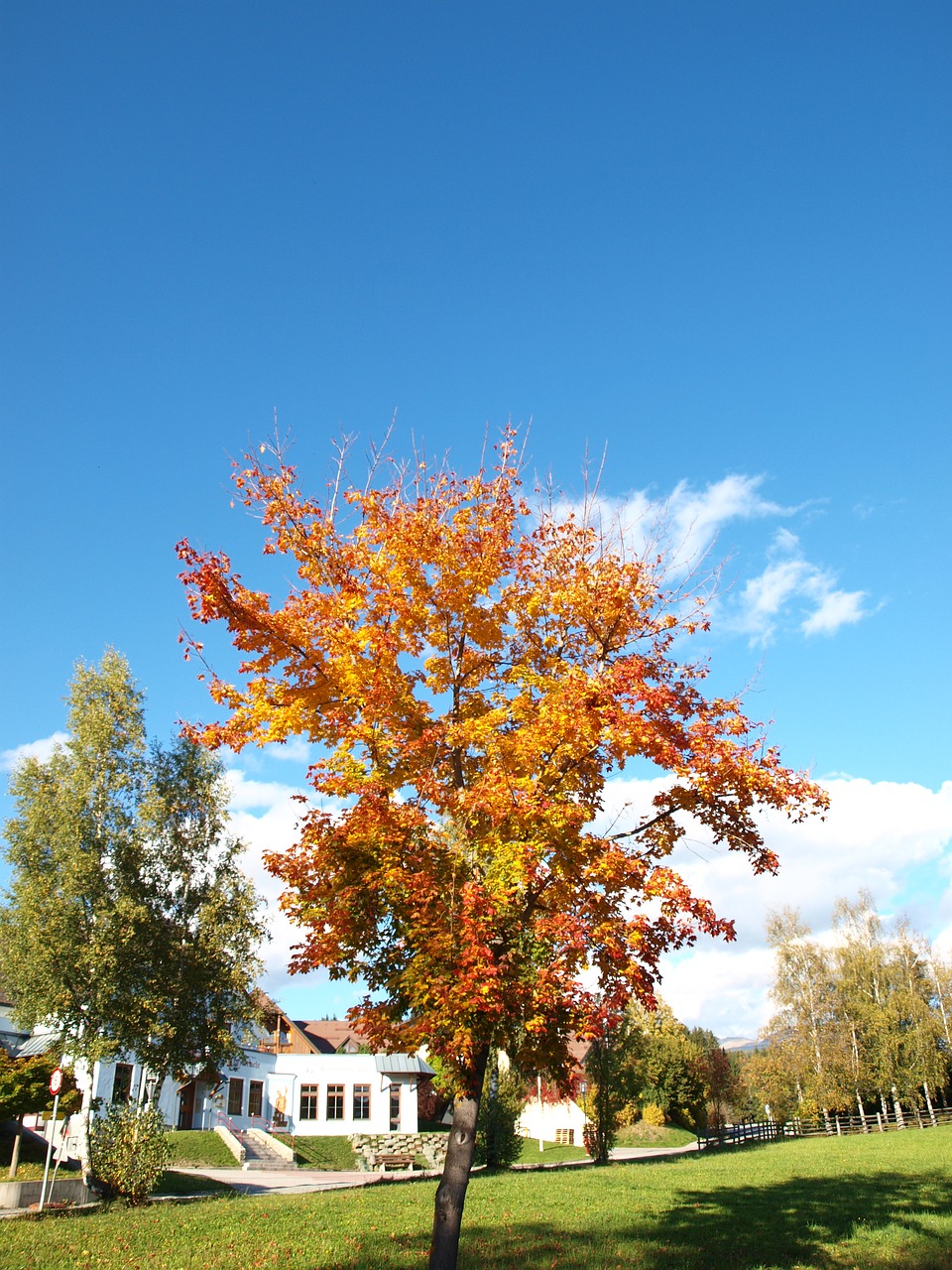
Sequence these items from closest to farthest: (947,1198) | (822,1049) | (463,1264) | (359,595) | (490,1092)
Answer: (359,595) → (463,1264) → (947,1198) → (490,1092) → (822,1049)

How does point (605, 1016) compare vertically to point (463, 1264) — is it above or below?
above

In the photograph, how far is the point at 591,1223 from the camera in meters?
13.4

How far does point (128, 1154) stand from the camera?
60.0 ft

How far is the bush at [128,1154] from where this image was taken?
18.2m

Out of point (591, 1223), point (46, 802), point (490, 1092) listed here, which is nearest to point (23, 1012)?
point (46, 802)

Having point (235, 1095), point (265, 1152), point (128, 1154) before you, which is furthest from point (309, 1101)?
point (128, 1154)

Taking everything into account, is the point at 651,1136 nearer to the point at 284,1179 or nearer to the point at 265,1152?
the point at 265,1152

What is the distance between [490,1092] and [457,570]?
26902mm

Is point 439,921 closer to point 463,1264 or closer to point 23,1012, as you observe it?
point 463,1264

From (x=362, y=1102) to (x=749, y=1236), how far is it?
121 ft

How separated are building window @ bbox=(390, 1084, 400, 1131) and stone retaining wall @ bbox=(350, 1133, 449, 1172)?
7.46 m

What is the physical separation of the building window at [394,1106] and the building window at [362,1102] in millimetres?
1234

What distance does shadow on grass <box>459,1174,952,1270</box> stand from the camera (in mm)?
9914

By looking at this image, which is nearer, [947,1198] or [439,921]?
[439,921]
